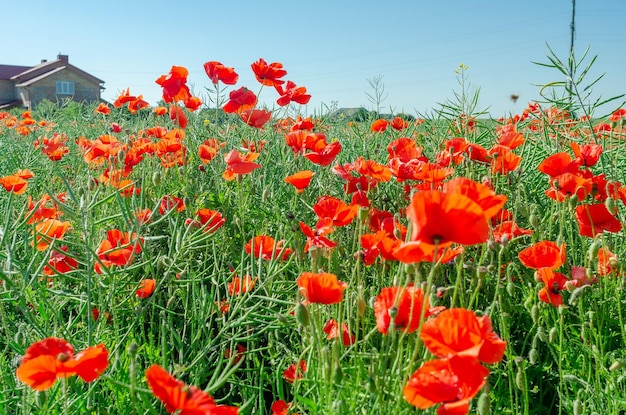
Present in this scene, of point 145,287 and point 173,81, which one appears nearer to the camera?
point 145,287

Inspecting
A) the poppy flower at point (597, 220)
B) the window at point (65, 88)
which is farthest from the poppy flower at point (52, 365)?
the window at point (65, 88)

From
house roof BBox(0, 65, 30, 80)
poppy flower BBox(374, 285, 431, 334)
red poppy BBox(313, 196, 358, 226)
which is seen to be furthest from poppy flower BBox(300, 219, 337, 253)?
house roof BBox(0, 65, 30, 80)

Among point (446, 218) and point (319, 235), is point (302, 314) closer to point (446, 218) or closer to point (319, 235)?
point (446, 218)

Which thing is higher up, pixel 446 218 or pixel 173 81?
pixel 173 81

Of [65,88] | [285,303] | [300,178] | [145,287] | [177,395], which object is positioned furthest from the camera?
[65,88]

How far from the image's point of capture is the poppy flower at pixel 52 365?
0.85 m

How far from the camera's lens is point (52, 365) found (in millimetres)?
864

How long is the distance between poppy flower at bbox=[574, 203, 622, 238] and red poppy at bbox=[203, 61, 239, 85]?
5.74 ft

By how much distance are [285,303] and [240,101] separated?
1.58 meters

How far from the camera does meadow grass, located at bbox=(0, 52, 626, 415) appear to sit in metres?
1.17

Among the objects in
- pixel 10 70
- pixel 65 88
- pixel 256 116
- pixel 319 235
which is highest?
pixel 10 70

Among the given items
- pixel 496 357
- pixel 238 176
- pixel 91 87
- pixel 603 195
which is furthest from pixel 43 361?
pixel 91 87

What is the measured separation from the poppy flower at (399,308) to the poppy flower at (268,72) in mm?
1956

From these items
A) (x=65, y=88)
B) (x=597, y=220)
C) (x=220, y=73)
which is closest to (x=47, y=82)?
(x=65, y=88)
